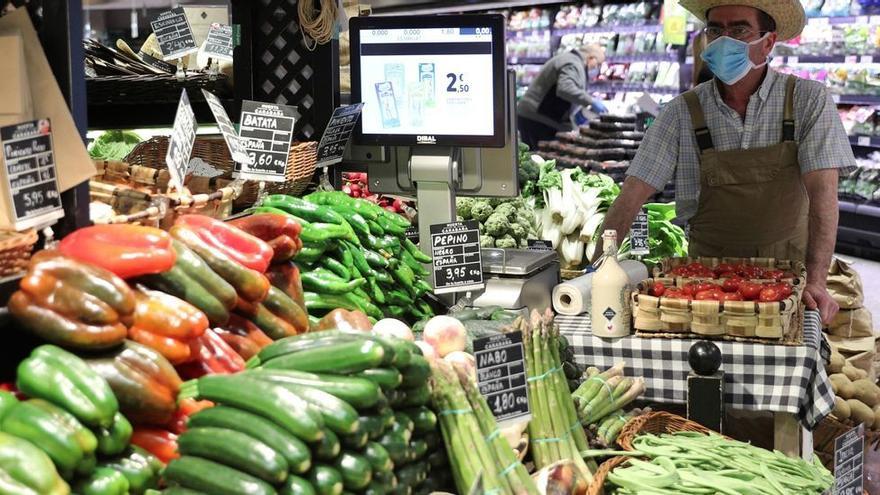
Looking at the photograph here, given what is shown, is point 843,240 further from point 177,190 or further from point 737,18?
point 177,190

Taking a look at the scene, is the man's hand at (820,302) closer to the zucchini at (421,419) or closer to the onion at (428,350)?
the onion at (428,350)

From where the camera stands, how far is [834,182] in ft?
14.1

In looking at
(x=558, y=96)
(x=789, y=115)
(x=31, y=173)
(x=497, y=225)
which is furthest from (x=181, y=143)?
(x=558, y=96)

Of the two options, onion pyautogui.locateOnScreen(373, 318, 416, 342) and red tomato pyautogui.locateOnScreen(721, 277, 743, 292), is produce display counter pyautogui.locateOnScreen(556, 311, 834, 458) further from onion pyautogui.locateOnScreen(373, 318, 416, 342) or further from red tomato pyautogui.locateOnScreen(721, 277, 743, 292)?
onion pyautogui.locateOnScreen(373, 318, 416, 342)

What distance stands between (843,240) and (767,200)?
647 cm

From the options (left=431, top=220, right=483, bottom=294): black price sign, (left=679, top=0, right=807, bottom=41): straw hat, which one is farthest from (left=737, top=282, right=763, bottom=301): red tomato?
(left=679, top=0, right=807, bottom=41): straw hat

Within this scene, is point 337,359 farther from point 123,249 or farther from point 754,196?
point 754,196

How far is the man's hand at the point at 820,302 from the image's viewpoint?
3.97 meters

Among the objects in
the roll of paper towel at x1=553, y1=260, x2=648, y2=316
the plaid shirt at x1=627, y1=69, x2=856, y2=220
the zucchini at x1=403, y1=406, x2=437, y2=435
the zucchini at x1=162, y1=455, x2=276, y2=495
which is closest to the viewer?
the zucchini at x1=162, y1=455, x2=276, y2=495

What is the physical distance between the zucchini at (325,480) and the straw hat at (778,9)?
3305 mm

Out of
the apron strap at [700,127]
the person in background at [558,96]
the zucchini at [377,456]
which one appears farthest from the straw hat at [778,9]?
the person in background at [558,96]

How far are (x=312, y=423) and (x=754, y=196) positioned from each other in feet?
10.5

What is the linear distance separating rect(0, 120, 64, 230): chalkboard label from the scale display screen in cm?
A: 152

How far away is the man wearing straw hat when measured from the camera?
434 cm
